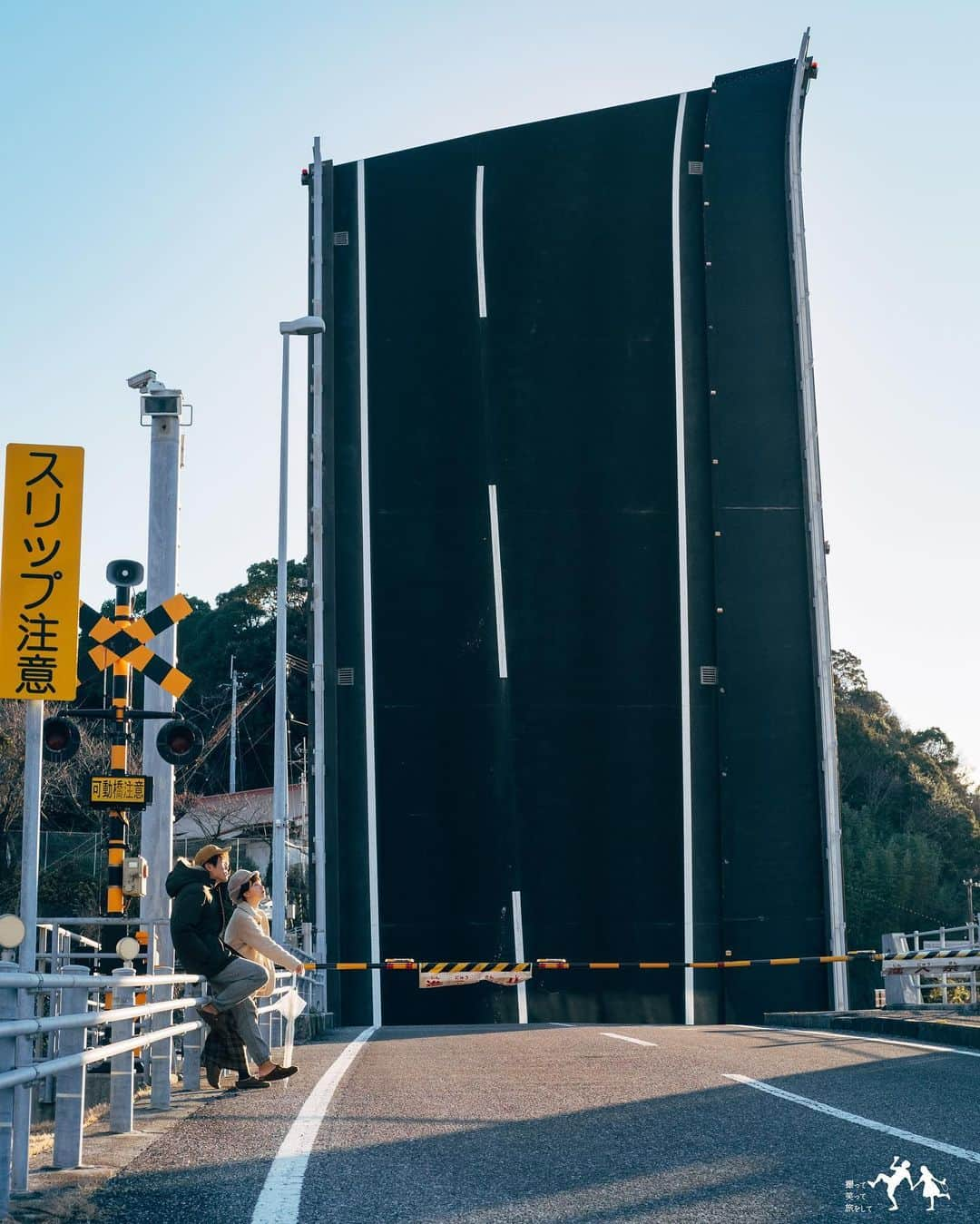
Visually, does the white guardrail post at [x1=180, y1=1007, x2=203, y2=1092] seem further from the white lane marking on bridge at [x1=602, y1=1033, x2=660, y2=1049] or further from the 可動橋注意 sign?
the white lane marking on bridge at [x1=602, y1=1033, x2=660, y2=1049]

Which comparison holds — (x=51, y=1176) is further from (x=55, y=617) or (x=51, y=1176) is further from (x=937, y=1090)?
(x=937, y=1090)

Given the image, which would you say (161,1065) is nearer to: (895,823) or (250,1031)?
(250,1031)

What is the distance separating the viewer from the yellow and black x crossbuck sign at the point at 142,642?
8664 millimetres

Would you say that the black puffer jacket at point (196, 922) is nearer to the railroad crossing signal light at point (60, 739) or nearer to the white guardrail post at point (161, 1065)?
the white guardrail post at point (161, 1065)

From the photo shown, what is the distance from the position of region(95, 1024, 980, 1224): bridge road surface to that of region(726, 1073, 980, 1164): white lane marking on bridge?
2 cm

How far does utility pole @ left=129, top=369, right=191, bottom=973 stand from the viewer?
9.33 metres

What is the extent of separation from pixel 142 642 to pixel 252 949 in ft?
6.46

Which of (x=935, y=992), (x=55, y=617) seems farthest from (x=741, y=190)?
(x=935, y=992)

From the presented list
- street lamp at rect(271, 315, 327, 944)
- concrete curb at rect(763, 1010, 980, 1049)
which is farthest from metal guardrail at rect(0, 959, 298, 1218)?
street lamp at rect(271, 315, 327, 944)

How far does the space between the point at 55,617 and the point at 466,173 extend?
46.4ft

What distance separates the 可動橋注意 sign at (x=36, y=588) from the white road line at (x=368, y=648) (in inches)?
455

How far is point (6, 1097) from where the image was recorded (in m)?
4.11

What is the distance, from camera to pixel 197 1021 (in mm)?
7375

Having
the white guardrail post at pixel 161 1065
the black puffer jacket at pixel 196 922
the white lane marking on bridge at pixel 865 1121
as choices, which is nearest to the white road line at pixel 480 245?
the black puffer jacket at pixel 196 922
